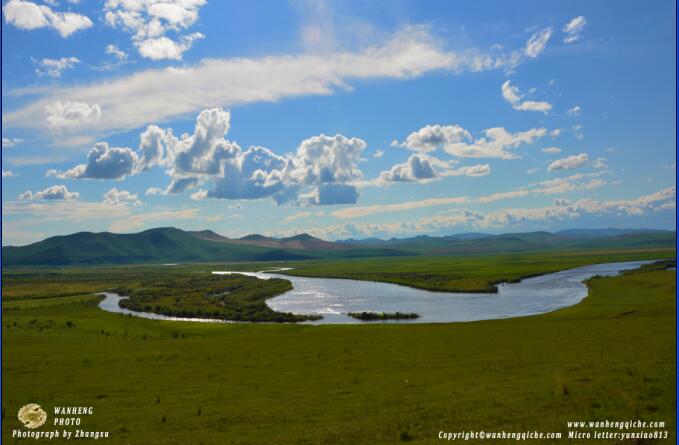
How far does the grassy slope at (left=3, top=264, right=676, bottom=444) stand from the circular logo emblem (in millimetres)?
610

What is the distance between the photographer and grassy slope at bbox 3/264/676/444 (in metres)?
20.2

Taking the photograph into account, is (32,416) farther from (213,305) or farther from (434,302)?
(434,302)

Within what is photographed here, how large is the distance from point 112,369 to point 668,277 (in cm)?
Answer: 9903

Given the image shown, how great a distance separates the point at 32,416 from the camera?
2428cm

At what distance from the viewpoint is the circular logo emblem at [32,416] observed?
23656 mm

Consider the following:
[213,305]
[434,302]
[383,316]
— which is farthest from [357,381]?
[213,305]

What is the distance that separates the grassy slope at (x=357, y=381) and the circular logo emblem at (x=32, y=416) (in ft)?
2.00

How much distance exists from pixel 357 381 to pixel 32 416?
1753 centimetres

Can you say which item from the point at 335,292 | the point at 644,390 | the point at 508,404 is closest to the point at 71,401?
the point at 508,404

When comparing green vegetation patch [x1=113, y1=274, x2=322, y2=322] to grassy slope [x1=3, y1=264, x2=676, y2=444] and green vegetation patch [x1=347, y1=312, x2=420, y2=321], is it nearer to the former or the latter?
green vegetation patch [x1=347, y1=312, x2=420, y2=321]

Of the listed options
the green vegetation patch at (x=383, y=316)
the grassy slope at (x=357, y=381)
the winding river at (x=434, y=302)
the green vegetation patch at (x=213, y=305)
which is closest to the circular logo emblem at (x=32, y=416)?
the grassy slope at (x=357, y=381)

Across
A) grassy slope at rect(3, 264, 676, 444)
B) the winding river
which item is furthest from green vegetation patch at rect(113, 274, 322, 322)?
grassy slope at rect(3, 264, 676, 444)

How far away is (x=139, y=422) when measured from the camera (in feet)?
75.7

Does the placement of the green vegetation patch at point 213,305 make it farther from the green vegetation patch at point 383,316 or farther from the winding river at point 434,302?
Answer: the green vegetation patch at point 383,316
